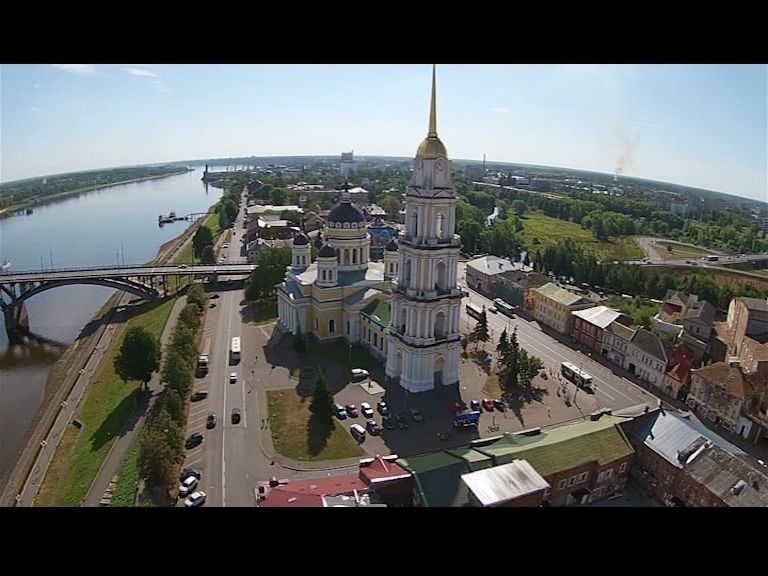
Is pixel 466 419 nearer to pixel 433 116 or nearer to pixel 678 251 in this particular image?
pixel 433 116

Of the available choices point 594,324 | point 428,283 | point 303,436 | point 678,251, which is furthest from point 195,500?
point 678,251

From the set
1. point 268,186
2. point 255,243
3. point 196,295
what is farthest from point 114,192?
point 196,295

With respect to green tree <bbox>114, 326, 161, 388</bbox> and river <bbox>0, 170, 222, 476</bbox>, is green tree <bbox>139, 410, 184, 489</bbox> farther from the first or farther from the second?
river <bbox>0, 170, 222, 476</bbox>

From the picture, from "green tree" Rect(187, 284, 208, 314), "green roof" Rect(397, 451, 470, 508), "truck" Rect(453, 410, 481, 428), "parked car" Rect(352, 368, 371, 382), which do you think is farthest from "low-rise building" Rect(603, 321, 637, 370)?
"green tree" Rect(187, 284, 208, 314)
